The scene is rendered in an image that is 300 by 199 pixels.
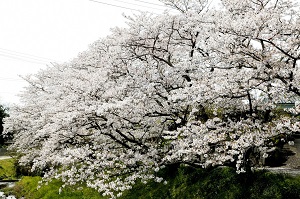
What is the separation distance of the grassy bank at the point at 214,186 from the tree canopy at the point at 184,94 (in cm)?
93

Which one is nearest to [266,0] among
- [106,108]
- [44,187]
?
[106,108]

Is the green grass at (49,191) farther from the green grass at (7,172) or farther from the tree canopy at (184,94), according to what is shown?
the green grass at (7,172)

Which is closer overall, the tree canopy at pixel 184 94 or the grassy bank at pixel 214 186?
the tree canopy at pixel 184 94

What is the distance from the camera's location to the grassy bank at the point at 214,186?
9.73 m

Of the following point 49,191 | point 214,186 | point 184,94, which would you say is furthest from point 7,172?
point 184,94

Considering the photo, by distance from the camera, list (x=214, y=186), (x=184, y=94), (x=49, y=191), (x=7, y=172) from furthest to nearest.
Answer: (x=7, y=172) < (x=49, y=191) < (x=214, y=186) < (x=184, y=94)

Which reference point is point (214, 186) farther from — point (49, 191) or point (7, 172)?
point (7, 172)

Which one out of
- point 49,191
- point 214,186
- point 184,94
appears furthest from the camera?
point 49,191

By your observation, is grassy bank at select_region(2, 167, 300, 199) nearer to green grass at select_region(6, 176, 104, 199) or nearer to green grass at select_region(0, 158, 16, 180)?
green grass at select_region(6, 176, 104, 199)

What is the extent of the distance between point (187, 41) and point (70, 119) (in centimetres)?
560

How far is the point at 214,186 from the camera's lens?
11.2m

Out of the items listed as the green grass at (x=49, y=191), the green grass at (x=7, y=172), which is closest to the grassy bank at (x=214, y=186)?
the green grass at (x=49, y=191)

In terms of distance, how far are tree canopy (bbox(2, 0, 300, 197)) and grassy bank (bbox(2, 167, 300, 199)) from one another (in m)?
0.93

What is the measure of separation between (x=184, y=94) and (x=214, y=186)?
4.52 meters
